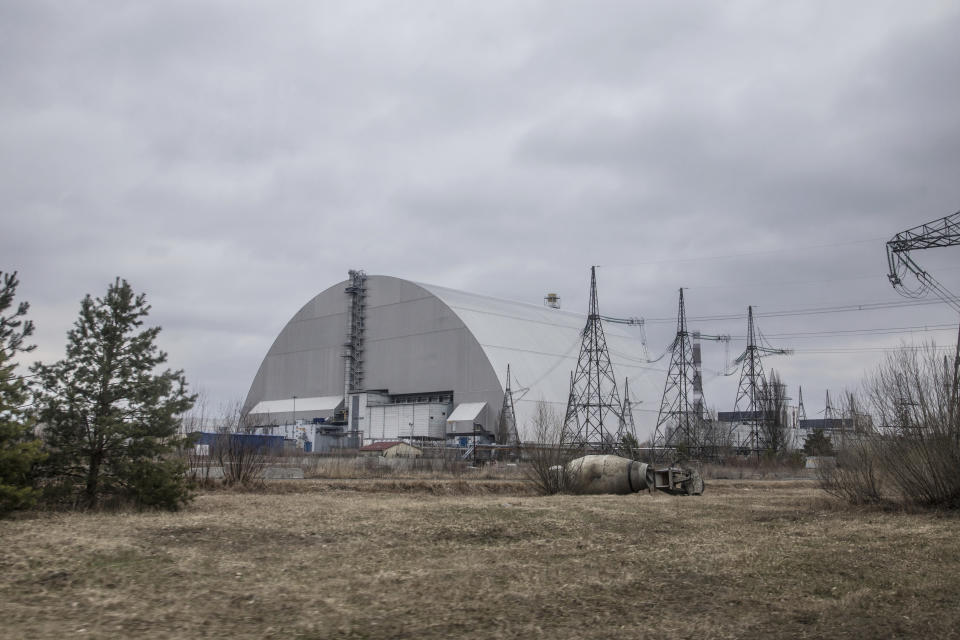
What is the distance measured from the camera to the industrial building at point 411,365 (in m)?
80.8

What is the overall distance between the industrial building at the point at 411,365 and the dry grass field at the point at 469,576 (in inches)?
2296

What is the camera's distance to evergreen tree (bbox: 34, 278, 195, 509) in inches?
755

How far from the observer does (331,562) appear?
13.1 metres

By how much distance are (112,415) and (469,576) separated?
1135 cm

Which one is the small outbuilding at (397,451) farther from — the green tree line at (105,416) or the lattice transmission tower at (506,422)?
the green tree line at (105,416)

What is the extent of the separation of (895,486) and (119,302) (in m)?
21.3

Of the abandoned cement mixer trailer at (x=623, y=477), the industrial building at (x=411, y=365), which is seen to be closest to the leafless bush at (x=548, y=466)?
the abandoned cement mixer trailer at (x=623, y=477)

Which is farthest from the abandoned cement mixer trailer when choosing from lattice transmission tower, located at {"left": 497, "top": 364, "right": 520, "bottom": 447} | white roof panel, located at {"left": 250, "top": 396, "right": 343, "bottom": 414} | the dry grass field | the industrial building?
white roof panel, located at {"left": 250, "top": 396, "right": 343, "bottom": 414}

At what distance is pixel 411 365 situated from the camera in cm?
8725

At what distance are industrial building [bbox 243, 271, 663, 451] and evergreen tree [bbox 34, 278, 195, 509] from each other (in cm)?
5684

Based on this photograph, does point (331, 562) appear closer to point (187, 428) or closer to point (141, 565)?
point (141, 565)

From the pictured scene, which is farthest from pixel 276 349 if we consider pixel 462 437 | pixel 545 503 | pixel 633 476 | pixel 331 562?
pixel 331 562

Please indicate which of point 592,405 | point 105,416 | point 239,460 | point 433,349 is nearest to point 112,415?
point 105,416

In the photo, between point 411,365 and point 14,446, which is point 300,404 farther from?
point 14,446
